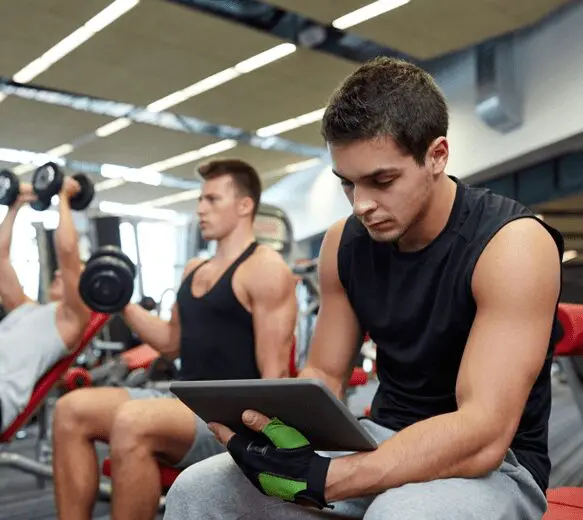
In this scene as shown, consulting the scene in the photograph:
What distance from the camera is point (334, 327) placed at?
1.24 m

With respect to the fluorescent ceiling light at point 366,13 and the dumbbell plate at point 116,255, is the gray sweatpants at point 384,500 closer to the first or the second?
the dumbbell plate at point 116,255

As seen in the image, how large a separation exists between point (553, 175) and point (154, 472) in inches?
243

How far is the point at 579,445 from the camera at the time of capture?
3156 millimetres

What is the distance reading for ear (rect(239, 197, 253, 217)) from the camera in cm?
217

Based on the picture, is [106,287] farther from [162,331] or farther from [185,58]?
[185,58]

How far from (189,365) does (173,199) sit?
973 cm

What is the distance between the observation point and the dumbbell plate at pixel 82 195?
2.74 meters

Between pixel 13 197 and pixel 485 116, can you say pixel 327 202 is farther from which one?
pixel 13 197

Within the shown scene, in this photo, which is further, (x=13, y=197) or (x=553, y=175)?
(x=553, y=175)

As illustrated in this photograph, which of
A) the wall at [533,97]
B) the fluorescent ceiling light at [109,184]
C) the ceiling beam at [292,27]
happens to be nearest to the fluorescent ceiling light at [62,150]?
the fluorescent ceiling light at [109,184]

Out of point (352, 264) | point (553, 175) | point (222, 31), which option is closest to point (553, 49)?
point (553, 175)

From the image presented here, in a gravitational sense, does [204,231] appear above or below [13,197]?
below

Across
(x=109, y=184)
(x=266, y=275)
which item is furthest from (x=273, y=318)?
(x=109, y=184)

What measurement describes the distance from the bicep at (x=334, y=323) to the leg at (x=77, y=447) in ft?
2.30
